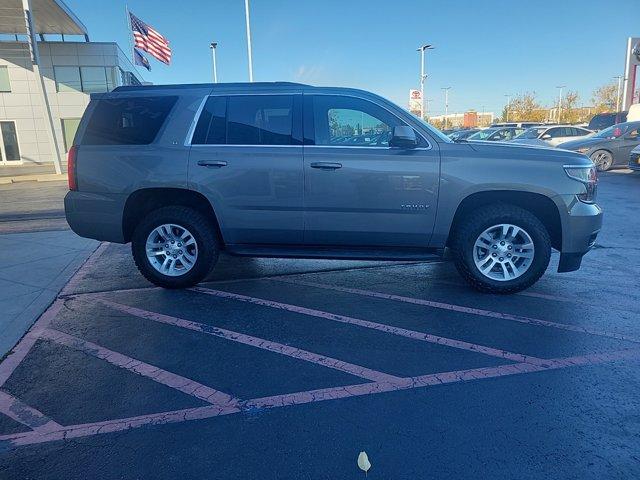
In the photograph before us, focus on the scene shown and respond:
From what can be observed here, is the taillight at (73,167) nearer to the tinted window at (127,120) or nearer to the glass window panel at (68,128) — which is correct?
the tinted window at (127,120)

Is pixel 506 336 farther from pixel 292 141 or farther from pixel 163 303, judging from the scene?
pixel 163 303

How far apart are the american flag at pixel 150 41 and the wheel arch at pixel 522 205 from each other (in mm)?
21189

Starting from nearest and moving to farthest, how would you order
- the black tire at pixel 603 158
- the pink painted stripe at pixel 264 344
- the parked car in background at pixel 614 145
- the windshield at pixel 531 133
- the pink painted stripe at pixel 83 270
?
the pink painted stripe at pixel 264 344 < the pink painted stripe at pixel 83 270 < the parked car in background at pixel 614 145 < the black tire at pixel 603 158 < the windshield at pixel 531 133

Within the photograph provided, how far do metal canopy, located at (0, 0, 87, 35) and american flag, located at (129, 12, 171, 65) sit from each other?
9.88 ft

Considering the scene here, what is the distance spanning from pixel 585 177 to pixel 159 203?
4.34 m

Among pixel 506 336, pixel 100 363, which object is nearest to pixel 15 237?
pixel 100 363

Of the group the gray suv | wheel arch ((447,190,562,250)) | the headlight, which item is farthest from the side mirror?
the headlight

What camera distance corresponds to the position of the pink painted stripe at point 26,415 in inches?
110

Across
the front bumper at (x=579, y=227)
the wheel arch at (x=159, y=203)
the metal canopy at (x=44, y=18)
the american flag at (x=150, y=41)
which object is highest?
the metal canopy at (x=44, y=18)

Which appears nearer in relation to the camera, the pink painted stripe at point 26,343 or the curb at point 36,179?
the pink painted stripe at point 26,343

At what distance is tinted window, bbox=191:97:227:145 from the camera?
485 cm

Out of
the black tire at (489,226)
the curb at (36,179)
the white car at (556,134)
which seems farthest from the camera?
the white car at (556,134)

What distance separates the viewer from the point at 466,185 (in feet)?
15.0

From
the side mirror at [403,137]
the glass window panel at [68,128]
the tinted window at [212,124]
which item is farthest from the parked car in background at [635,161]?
the glass window panel at [68,128]
